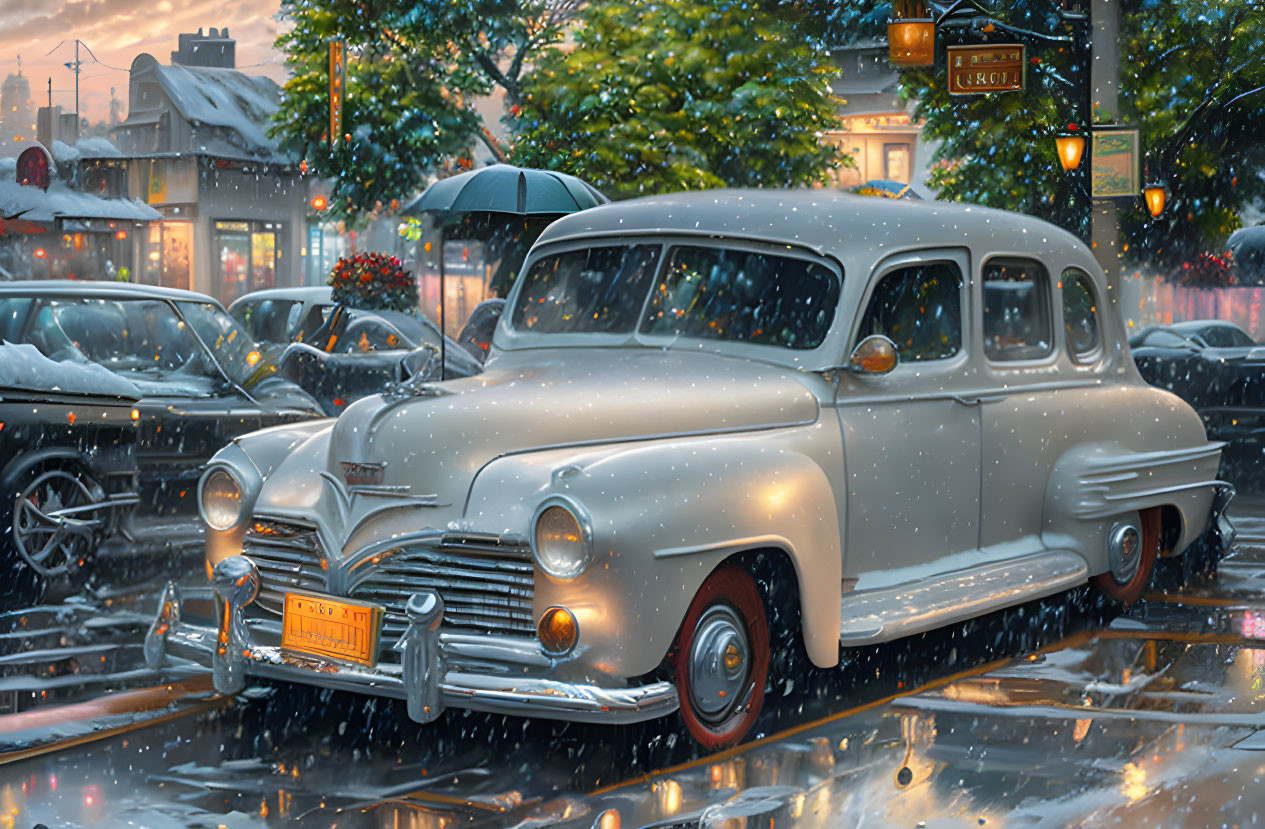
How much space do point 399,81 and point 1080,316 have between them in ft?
80.3

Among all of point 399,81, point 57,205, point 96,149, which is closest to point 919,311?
point 399,81

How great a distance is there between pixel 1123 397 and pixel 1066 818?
3382 mm

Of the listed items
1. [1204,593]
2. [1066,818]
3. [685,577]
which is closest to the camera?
[1066,818]

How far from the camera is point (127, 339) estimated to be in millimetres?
9844

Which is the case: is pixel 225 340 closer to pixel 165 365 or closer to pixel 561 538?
pixel 165 365

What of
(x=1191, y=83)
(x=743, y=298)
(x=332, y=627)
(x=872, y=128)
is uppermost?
(x=872, y=128)

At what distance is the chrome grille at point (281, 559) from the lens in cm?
537

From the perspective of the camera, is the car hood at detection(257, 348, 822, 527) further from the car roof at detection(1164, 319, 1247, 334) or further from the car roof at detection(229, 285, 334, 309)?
the car roof at detection(1164, 319, 1247, 334)

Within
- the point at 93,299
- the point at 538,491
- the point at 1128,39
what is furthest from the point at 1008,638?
the point at 1128,39

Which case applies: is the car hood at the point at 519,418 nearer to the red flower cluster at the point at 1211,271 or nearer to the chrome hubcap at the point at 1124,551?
the chrome hubcap at the point at 1124,551

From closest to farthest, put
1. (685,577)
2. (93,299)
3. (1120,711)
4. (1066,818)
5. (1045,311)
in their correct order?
(1066,818) → (685,577) → (1120,711) → (1045,311) → (93,299)

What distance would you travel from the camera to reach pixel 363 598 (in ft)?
17.0

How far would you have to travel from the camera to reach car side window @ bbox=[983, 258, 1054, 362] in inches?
271

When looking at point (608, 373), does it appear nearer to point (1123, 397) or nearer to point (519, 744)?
point (519, 744)
